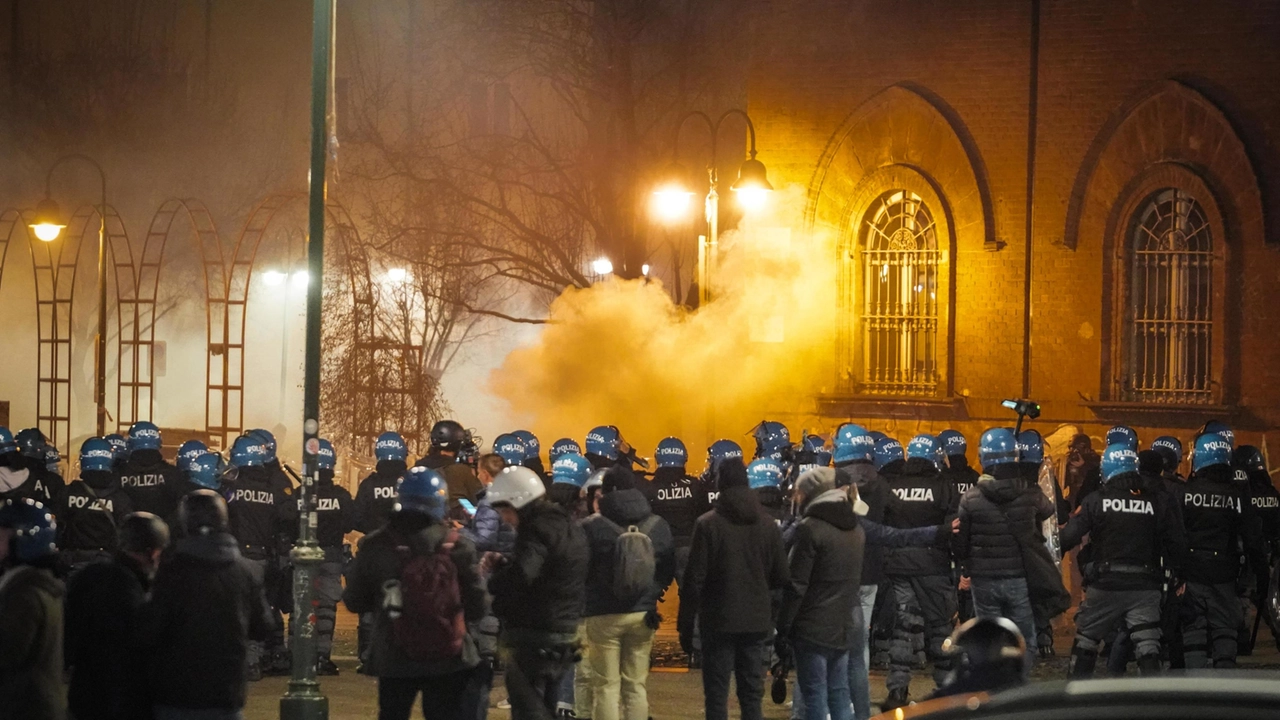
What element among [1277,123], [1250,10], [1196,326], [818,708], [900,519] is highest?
[1250,10]

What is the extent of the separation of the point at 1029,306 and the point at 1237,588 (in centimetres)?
1010

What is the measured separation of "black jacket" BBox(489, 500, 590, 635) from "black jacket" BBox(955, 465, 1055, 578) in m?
3.43

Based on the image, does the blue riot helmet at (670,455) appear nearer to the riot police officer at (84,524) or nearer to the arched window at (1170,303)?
the riot police officer at (84,524)

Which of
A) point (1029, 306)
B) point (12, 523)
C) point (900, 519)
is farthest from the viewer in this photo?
point (1029, 306)

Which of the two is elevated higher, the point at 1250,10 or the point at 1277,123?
the point at 1250,10

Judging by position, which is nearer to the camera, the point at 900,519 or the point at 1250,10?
the point at 900,519

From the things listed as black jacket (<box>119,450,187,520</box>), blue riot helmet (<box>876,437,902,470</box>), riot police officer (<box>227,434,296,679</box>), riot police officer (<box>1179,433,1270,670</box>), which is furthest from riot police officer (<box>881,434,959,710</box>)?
black jacket (<box>119,450,187,520</box>)

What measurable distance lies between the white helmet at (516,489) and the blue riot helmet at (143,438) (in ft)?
19.4

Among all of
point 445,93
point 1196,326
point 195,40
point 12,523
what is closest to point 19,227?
point 195,40

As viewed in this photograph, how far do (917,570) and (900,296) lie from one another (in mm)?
11775

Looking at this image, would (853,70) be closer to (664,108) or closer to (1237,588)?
(664,108)

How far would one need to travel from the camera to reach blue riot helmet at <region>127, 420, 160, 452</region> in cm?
1309

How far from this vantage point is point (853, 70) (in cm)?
2270

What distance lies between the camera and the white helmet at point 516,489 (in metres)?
8.02
